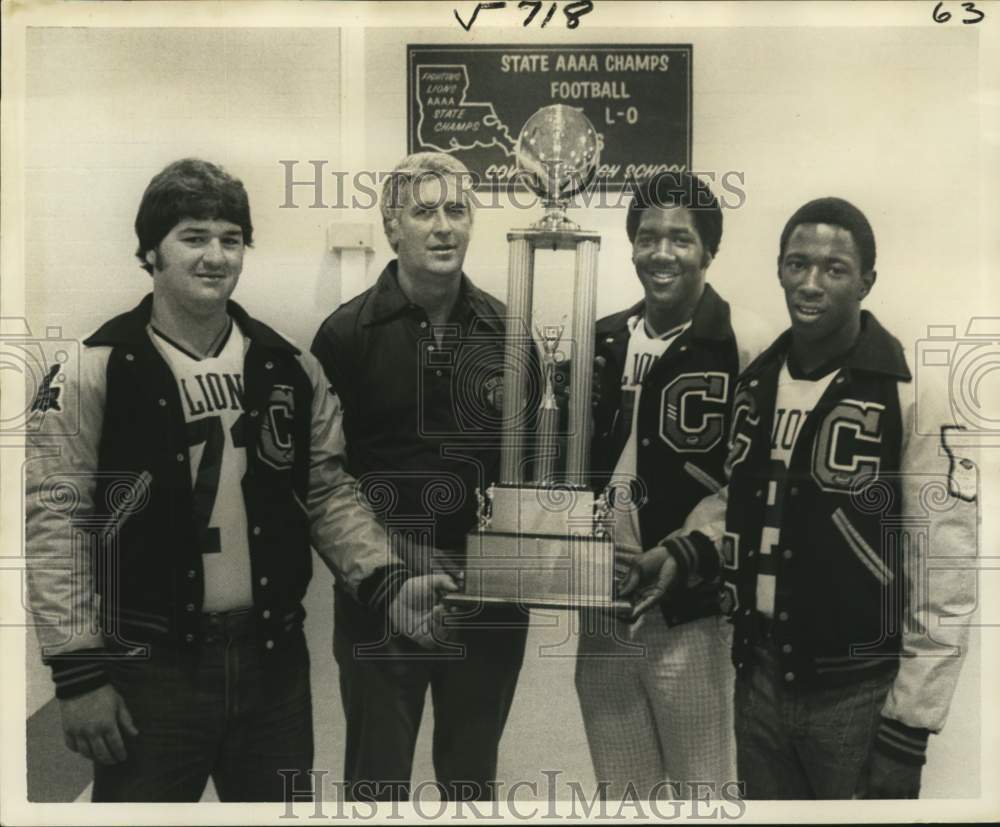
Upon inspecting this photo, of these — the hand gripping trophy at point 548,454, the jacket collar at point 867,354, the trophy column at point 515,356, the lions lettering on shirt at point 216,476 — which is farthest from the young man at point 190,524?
the jacket collar at point 867,354

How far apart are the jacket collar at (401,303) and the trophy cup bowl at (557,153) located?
233mm

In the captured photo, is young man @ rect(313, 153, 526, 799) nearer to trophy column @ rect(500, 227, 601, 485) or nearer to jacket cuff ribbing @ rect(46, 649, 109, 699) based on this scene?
trophy column @ rect(500, 227, 601, 485)

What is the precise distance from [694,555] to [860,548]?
34 cm

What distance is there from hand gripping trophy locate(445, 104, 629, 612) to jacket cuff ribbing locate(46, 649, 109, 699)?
735mm

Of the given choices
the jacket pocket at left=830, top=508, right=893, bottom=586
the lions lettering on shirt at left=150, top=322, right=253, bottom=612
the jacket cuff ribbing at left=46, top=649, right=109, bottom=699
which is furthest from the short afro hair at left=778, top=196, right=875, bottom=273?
the jacket cuff ribbing at left=46, top=649, right=109, bottom=699

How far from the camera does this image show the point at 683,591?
274cm

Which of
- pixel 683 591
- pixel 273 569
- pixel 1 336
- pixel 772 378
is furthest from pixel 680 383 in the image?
pixel 1 336

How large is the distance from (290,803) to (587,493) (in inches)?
35.7

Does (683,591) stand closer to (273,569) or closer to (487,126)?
(273,569)

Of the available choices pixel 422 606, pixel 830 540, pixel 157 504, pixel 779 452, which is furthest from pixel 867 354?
pixel 157 504

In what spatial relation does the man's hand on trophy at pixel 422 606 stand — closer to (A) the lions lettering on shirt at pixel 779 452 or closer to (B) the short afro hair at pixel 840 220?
(A) the lions lettering on shirt at pixel 779 452

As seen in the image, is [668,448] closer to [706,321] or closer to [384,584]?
[706,321]

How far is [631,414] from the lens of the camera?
2734 millimetres

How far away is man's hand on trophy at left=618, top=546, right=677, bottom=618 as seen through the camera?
2734 mm
